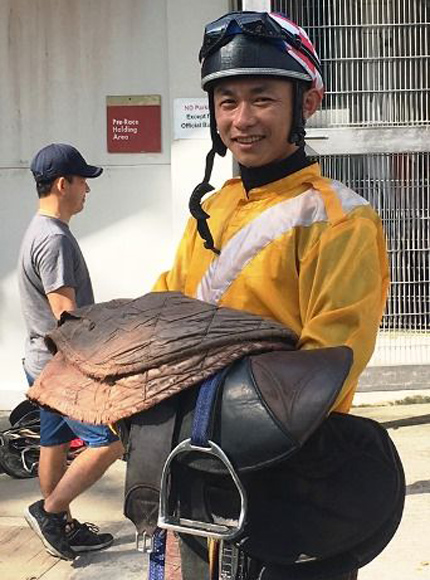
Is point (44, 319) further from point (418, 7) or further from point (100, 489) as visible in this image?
point (418, 7)

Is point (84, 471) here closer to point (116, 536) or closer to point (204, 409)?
point (116, 536)

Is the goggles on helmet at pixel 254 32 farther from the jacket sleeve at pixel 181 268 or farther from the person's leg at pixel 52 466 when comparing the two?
the person's leg at pixel 52 466

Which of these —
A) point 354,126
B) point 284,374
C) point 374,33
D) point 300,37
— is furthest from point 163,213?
point 284,374

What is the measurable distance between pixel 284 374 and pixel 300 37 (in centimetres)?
82

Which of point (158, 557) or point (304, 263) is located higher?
point (304, 263)

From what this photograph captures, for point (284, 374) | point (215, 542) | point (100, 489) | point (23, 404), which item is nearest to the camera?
point (284, 374)

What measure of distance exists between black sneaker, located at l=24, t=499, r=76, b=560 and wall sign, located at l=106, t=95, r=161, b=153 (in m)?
3.04

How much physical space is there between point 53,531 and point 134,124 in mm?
3204

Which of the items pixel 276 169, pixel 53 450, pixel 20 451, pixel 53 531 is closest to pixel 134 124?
pixel 20 451

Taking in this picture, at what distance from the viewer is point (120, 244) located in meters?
6.50

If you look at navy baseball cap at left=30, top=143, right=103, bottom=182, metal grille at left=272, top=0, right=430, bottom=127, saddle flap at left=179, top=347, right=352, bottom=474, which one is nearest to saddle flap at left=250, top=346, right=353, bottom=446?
saddle flap at left=179, top=347, right=352, bottom=474

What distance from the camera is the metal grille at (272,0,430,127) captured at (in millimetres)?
6352

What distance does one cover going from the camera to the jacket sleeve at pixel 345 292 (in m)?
1.85

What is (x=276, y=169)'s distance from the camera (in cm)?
214
